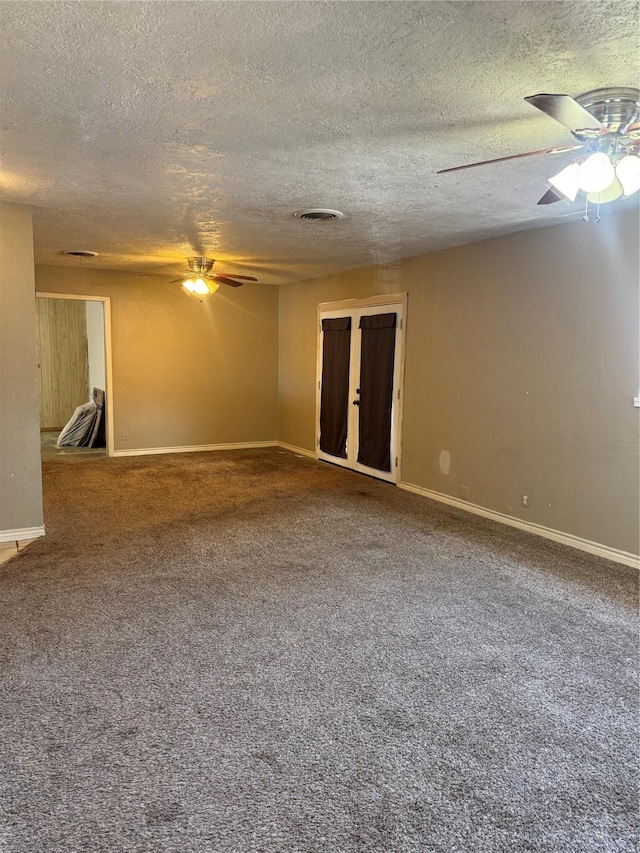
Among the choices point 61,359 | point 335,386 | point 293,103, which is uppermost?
point 293,103

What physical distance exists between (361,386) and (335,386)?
584 millimetres

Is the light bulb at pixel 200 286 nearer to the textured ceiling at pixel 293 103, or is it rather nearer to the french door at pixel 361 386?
the french door at pixel 361 386

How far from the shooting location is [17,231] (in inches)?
160

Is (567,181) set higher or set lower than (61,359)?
higher

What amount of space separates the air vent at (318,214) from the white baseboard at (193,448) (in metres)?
4.62

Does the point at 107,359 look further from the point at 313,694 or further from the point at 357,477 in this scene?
the point at 313,694

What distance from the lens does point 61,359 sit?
955cm

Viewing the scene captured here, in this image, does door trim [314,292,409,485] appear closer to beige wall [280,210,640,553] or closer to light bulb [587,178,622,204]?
beige wall [280,210,640,553]

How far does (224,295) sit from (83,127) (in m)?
5.55

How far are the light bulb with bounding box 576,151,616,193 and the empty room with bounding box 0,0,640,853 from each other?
1cm

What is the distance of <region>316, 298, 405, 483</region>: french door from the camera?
6301 mm

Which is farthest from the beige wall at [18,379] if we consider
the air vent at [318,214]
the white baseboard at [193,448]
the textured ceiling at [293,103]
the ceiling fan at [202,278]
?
the white baseboard at [193,448]

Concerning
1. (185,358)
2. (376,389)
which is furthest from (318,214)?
(185,358)

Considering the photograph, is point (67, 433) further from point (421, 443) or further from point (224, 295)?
point (421, 443)
